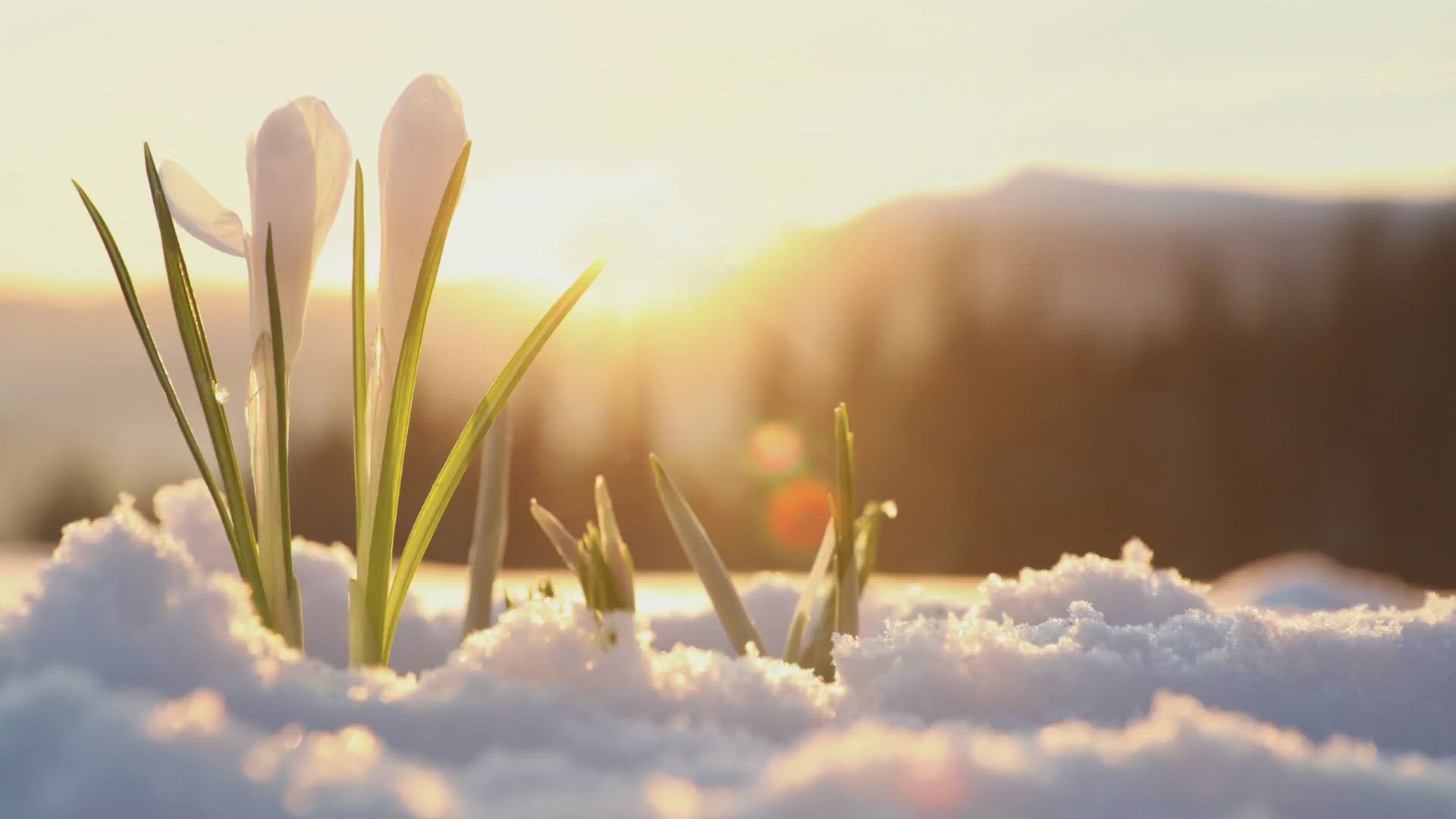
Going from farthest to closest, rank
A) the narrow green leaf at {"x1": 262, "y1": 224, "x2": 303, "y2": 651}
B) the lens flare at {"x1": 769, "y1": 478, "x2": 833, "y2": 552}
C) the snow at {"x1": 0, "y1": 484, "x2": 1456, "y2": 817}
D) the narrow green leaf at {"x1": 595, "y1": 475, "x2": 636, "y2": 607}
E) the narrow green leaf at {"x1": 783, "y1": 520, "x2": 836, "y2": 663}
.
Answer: the lens flare at {"x1": 769, "y1": 478, "x2": 833, "y2": 552}, the narrow green leaf at {"x1": 783, "y1": 520, "x2": 836, "y2": 663}, the narrow green leaf at {"x1": 595, "y1": 475, "x2": 636, "y2": 607}, the narrow green leaf at {"x1": 262, "y1": 224, "x2": 303, "y2": 651}, the snow at {"x1": 0, "y1": 484, "x2": 1456, "y2": 817}

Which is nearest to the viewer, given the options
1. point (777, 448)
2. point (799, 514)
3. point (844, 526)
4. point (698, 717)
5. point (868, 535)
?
point (698, 717)

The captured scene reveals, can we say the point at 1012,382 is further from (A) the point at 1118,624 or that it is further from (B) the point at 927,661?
(B) the point at 927,661

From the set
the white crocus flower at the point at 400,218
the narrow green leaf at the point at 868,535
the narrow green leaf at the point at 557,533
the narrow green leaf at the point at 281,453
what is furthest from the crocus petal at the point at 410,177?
the narrow green leaf at the point at 868,535

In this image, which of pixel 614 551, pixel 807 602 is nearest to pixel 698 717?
pixel 614 551

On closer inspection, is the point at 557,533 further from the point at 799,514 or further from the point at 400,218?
the point at 799,514

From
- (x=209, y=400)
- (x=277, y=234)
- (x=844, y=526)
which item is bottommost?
(x=844, y=526)

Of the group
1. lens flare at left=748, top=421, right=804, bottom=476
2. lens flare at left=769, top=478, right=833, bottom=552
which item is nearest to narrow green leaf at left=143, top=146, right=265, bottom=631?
lens flare at left=769, top=478, right=833, bottom=552

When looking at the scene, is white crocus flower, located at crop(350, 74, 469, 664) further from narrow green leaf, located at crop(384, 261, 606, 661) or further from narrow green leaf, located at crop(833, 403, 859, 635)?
narrow green leaf, located at crop(833, 403, 859, 635)
